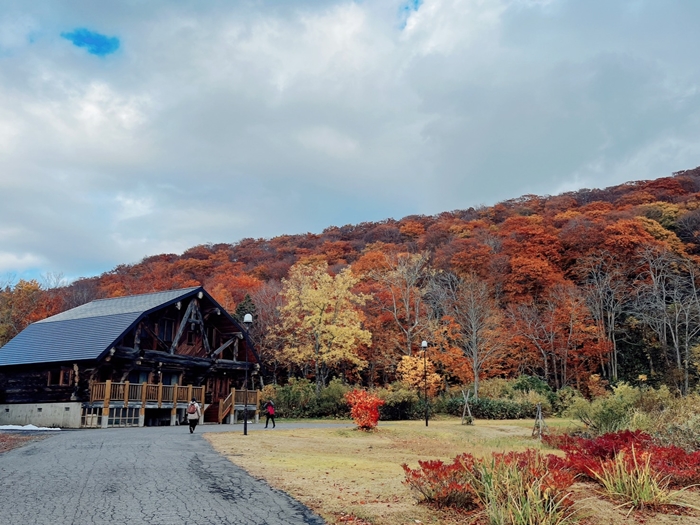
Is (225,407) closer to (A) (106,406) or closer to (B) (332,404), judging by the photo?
(B) (332,404)

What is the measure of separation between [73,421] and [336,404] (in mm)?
14872

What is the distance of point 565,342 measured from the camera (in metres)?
39.6

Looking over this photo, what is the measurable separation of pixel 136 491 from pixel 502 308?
39546 millimetres

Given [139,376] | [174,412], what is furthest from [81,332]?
[174,412]

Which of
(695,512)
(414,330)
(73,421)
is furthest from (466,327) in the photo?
(695,512)

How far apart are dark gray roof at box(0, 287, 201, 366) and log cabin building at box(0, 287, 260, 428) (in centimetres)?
7

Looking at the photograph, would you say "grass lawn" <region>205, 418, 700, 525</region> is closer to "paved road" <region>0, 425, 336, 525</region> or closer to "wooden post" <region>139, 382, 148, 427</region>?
"paved road" <region>0, 425, 336, 525</region>

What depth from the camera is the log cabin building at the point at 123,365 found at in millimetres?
25234

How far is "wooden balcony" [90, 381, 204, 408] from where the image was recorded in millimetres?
24969

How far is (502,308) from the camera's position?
45125mm

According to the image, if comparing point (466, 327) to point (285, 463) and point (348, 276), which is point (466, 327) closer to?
point (348, 276)

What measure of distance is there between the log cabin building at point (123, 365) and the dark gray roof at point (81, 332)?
66mm

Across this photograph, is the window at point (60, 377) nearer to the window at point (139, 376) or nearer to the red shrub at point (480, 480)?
the window at point (139, 376)

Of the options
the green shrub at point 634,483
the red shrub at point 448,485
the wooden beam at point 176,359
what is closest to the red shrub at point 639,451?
the green shrub at point 634,483
